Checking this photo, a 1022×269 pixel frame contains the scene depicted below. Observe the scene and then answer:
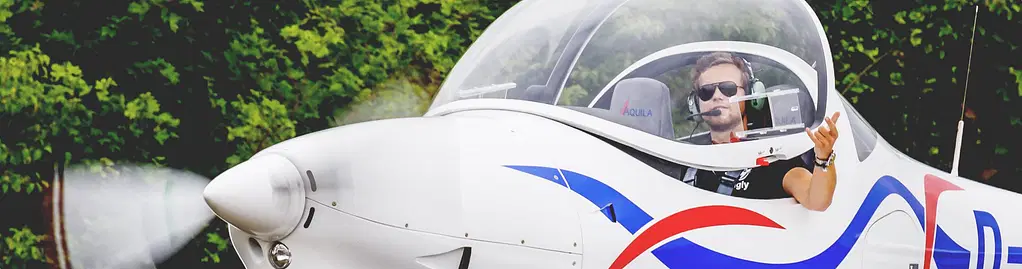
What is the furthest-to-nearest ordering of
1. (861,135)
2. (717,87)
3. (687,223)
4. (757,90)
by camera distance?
(861,135), (757,90), (717,87), (687,223)

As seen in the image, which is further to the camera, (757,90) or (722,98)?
(757,90)

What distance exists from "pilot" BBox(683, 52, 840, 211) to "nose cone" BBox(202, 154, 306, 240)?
142 centimetres

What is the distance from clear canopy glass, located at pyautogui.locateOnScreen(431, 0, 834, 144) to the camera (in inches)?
175

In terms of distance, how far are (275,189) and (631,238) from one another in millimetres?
1093

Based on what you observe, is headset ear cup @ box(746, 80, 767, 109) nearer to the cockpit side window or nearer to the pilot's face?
the pilot's face

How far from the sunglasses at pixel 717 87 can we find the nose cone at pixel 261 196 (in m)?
1.52

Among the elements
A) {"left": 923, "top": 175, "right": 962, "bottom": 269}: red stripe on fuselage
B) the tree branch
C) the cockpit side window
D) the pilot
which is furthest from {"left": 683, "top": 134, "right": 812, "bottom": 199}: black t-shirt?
the tree branch

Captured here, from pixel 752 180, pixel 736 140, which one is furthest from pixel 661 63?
pixel 752 180

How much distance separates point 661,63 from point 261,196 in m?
1.52

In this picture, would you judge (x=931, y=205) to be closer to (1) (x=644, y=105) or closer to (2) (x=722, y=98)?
(2) (x=722, y=98)

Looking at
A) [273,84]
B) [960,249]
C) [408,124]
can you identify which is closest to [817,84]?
[960,249]

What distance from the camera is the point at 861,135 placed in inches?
209

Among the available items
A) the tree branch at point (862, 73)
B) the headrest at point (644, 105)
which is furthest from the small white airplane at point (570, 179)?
the tree branch at point (862, 73)

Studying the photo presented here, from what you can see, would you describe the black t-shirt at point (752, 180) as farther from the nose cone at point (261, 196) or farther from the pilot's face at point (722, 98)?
the nose cone at point (261, 196)
